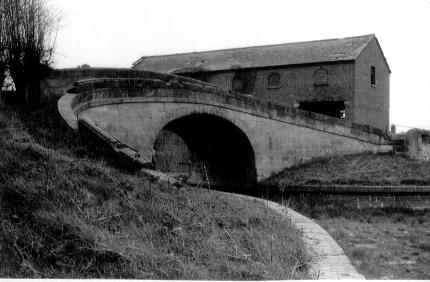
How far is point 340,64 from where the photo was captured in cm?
2719

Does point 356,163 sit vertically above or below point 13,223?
below

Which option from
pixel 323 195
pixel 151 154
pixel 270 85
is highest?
pixel 270 85

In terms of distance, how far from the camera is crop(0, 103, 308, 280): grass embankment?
4977mm

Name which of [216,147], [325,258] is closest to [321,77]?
[216,147]

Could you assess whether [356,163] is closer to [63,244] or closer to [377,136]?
[377,136]

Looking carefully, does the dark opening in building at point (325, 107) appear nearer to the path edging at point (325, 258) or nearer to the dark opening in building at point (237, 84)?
the dark opening in building at point (237, 84)

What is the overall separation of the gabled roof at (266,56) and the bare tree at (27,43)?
681 inches

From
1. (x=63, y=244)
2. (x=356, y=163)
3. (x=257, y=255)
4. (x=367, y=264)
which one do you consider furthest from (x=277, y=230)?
(x=356, y=163)

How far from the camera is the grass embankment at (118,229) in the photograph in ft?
16.3

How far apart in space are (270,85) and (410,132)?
1126 centimetres

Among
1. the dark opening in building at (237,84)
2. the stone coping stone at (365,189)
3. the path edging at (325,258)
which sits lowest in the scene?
the stone coping stone at (365,189)

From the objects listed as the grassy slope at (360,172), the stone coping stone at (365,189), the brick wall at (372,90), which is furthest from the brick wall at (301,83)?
the stone coping stone at (365,189)

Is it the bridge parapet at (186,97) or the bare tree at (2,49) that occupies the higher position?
the bare tree at (2,49)

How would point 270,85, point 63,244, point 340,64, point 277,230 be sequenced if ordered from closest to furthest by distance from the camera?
Answer: point 63,244 < point 277,230 < point 340,64 < point 270,85
